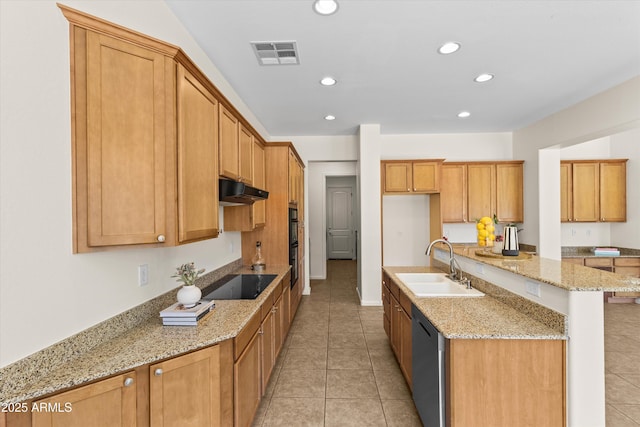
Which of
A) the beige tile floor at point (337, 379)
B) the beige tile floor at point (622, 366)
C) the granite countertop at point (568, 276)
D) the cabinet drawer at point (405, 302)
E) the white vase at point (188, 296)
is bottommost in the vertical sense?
the beige tile floor at point (622, 366)

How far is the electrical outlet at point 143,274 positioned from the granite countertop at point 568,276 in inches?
91.4

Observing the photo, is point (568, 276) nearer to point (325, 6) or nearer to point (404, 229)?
point (325, 6)

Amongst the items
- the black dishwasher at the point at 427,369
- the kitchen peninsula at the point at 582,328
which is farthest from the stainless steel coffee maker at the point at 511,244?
the black dishwasher at the point at 427,369

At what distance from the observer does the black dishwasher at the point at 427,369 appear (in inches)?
61.6

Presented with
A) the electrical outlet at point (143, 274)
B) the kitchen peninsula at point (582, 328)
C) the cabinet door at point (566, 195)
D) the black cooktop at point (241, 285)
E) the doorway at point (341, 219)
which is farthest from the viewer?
the doorway at point (341, 219)

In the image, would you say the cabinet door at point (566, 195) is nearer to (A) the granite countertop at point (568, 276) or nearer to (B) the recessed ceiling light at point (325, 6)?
(A) the granite countertop at point (568, 276)

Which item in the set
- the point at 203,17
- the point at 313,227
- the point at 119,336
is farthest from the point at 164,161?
the point at 313,227

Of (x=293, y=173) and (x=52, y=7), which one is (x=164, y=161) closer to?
(x=52, y=7)

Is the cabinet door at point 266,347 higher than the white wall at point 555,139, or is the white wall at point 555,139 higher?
the white wall at point 555,139

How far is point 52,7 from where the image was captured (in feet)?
4.00

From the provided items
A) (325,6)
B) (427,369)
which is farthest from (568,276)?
(325,6)

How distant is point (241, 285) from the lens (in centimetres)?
300

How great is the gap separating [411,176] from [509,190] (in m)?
1.73

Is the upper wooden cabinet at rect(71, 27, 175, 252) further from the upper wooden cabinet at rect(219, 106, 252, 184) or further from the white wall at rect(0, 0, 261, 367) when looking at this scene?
the upper wooden cabinet at rect(219, 106, 252, 184)
